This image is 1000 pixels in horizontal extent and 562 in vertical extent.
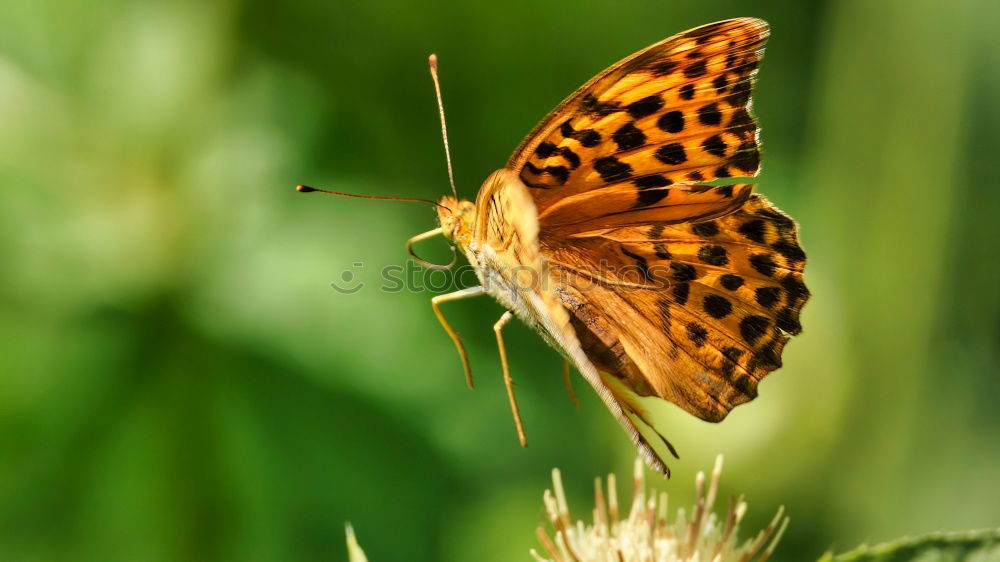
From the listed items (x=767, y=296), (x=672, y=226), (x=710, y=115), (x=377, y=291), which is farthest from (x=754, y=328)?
(x=377, y=291)

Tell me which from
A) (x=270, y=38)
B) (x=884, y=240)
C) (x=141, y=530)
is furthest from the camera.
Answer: (x=884, y=240)

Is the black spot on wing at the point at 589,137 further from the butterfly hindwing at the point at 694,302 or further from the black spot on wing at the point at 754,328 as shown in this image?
the black spot on wing at the point at 754,328

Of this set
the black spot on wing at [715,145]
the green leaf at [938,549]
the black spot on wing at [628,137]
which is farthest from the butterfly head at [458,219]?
the green leaf at [938,549]

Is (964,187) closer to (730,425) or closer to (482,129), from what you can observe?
(730,425)

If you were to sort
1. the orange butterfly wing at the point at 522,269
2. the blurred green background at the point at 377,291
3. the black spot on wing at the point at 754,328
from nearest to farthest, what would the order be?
the orange butterfly wing at the point at 522,269, the black spot on wing at the point at 754,328, the blurred green background at the point at 377,291

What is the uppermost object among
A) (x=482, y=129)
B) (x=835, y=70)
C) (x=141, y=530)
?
(x=835, y=70)

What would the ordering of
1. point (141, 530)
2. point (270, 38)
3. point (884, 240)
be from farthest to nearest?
point (884, 240) → point (270, 38) → point (141, 530)

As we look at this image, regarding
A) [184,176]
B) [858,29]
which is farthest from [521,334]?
[858,29]
